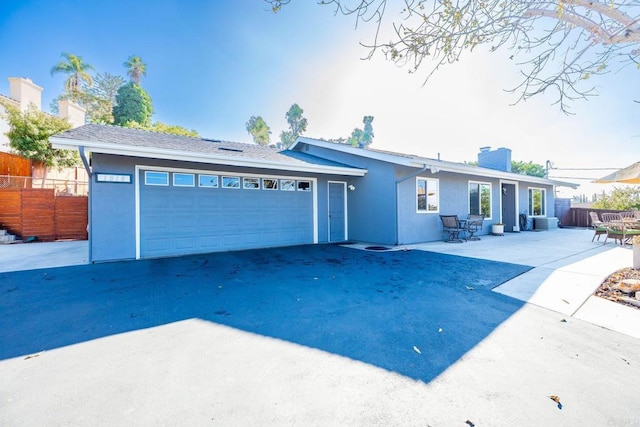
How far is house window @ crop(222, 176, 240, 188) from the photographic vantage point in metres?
8.06

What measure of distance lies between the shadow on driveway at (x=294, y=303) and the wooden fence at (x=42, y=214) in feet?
22.4

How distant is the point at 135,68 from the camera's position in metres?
24.8

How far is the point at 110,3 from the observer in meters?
8.38

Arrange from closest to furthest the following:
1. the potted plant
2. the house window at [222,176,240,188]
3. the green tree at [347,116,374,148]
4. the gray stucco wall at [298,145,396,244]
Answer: the house window at [222,176,240,188], the gray stucco wall at [298,145,396,244], the potted plant, the green tree at [347,116,374,148]

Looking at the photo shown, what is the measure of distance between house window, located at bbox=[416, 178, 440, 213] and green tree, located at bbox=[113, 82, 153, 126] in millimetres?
23258

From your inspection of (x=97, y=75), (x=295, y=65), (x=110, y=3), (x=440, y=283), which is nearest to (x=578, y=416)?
(x=440, y=283)

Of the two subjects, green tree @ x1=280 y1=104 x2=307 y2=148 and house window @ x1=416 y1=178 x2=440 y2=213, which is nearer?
house window @ x1=416 y1=178 x2=440 y2=213

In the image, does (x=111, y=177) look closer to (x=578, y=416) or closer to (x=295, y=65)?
(x=295, y=65)

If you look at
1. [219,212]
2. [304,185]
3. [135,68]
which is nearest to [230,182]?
[219,212]

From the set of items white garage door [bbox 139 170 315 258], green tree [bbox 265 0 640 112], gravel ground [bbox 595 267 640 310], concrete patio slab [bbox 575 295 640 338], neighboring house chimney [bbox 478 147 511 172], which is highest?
neighboring house chimney [bbox 478 147 511 172]

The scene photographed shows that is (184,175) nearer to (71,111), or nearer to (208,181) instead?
(208,181)

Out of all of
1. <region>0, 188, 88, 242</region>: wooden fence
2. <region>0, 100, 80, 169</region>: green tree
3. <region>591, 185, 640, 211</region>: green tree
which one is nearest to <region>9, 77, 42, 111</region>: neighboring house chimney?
<region>0, 100, 80, 169</region>: green tree

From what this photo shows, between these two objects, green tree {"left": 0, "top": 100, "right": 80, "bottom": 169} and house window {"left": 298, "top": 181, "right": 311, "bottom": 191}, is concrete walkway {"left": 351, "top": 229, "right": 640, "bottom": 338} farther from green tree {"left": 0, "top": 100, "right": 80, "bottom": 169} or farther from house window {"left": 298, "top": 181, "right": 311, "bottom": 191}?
green tree {"left": 0, "top": 100, "right": 80, "bottom": 169}

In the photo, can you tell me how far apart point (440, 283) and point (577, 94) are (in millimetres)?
3541
